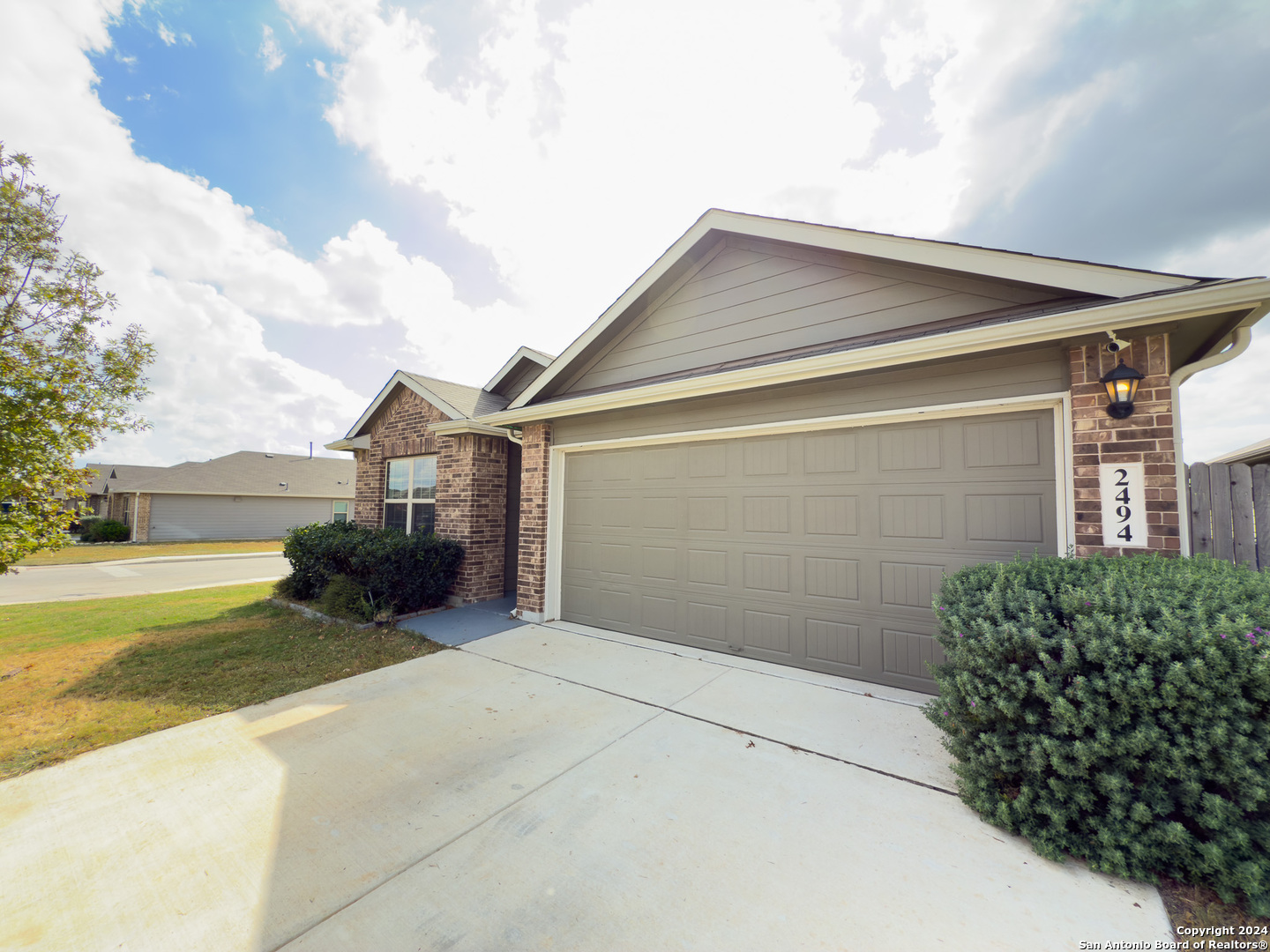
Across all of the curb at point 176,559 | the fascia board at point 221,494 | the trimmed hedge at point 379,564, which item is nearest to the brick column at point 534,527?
the trimmed hedge at point 379,564

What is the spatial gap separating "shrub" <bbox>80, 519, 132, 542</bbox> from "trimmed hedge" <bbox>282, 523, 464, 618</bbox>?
25707 millimetres

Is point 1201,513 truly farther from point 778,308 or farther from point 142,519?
point 142,519

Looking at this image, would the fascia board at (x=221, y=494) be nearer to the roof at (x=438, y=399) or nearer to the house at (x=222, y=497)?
the house at (x=222, y=497)

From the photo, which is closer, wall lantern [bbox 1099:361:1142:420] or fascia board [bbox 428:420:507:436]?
wall lantern [bbox 1099:361:1142:420]

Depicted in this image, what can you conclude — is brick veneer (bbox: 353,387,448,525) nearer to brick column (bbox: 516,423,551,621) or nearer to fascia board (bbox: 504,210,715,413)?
brick column (bbox: 516,423,551,621)

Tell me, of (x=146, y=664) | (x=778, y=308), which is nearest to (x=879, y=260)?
(x=778, y=308)

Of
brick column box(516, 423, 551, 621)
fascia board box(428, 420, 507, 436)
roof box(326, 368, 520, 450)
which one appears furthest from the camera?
roof box(326, 368, 520, 450)

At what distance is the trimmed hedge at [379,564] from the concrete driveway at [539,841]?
10.7ft

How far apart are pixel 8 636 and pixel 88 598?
3851 mm

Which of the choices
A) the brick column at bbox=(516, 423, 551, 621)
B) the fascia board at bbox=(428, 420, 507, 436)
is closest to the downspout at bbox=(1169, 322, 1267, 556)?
the brick column at bbox=(516, 423, 551, 621)

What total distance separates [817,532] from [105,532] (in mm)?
35415

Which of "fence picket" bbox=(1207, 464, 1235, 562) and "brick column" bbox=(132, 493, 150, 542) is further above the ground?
"fence picket" bbox=(1207, 464, 1235, 562)

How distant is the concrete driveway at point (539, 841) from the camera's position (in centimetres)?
200

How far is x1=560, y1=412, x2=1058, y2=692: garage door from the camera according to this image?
4094 mm
